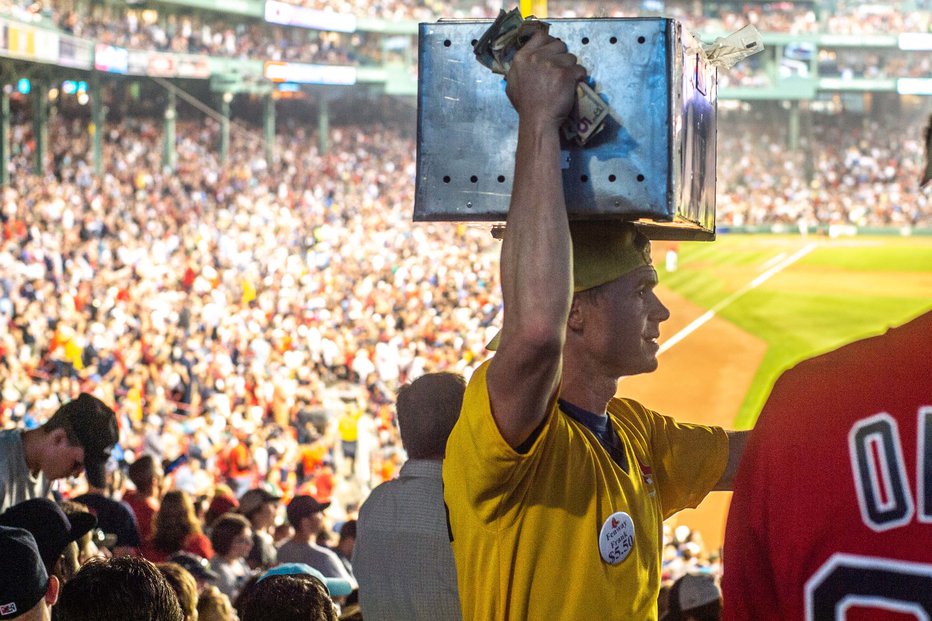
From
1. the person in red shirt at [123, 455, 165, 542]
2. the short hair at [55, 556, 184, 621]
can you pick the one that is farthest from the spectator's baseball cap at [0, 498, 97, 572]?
the person in red shirt at [123, 455, 165, 542]

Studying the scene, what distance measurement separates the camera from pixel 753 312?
92.0ft

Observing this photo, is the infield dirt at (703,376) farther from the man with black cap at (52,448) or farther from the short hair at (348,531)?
the man with black cap at (52,448)

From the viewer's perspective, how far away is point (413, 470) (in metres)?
3.15

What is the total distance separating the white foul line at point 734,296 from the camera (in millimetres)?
25483

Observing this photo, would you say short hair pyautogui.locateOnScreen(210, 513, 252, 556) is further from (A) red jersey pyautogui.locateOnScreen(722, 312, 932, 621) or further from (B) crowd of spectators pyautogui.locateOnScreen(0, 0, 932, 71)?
(B) crowd of spectators pyautogui.locateOnScreen(0, 0, 932, 71)

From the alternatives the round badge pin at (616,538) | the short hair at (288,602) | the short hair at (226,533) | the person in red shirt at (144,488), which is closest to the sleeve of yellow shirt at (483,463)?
the round badge pin at (616,538)

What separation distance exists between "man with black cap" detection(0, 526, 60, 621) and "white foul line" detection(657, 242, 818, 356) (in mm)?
18339

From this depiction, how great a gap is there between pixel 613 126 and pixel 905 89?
55.7 meters

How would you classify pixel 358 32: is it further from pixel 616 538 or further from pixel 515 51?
pixel 616 538

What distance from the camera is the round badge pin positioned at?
2.20 meters

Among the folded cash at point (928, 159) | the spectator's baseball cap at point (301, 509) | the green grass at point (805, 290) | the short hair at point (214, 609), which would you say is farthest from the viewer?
the green grass at point (805, 290)

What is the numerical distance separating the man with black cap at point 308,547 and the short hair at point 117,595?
118 inches

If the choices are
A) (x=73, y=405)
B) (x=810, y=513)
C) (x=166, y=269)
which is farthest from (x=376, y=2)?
(x=810, y=513)

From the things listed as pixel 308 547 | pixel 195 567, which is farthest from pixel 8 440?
pixel 308 547
